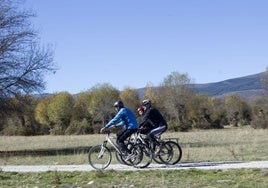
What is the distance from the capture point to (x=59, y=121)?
299 feet

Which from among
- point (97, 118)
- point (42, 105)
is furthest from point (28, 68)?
point (42, 105)

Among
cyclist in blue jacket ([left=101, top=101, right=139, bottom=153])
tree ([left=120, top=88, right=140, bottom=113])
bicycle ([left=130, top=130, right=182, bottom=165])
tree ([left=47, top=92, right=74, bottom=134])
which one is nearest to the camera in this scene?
cyclist in blue jacket ([left=101, top=101, right=139, bottom=153])

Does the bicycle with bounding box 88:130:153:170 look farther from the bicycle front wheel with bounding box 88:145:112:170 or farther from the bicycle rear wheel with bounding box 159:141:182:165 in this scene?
the bicycle rear wheel with bounding box 159:141:182:165

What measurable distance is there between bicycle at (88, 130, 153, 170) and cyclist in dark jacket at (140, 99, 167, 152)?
0.42m

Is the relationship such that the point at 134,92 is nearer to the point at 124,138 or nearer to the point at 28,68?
the point at 28,68

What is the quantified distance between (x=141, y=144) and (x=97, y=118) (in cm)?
7413

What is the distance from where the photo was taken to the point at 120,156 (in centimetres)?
1588

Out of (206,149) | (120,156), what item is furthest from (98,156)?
(206,149)

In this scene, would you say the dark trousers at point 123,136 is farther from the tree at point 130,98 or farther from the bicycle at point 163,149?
the tree at point 130,98

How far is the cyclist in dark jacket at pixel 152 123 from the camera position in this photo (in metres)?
16.1

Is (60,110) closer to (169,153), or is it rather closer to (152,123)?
(152,123)

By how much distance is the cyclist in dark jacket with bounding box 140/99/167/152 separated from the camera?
52.9ft

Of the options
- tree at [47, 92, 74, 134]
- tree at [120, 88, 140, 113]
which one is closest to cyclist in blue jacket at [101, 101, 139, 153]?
tree at [47, 92, 74, 134]

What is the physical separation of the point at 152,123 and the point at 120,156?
1.43 m
